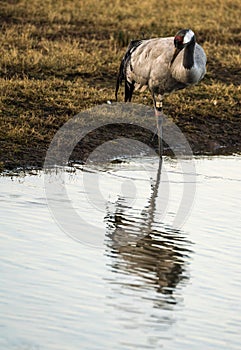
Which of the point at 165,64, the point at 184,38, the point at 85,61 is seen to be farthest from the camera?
the point at 85,61

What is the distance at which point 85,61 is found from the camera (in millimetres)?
13289

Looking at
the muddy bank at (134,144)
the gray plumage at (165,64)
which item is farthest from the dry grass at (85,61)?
the gray plumage at (165,64)

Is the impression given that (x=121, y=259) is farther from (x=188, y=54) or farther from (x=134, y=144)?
(x=134, y=144)

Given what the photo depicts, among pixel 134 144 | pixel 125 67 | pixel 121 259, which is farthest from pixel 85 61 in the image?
pixel 121 259

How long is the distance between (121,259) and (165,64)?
160 inches

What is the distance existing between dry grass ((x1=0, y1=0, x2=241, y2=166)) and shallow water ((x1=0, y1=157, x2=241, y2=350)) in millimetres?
1308

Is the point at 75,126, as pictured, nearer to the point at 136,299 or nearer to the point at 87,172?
the point at 87,172

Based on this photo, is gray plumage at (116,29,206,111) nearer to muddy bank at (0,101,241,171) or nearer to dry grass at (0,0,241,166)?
muddy bank at (0,101,241,171)

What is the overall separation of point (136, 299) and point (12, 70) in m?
7.27

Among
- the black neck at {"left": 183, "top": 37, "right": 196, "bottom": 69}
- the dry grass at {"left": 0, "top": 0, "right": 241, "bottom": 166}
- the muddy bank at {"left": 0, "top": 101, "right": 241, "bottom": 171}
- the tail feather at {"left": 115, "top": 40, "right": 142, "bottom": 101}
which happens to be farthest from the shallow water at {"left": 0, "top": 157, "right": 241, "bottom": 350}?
the tail feather at {"left": 115, "top": 40, "right": 142, "bottom": 101}

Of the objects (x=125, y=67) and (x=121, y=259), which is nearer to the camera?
(x=121, y=259)

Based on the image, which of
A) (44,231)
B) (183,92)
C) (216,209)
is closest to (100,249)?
(44,231)

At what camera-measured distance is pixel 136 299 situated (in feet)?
18.5

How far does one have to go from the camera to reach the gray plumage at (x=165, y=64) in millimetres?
9758
